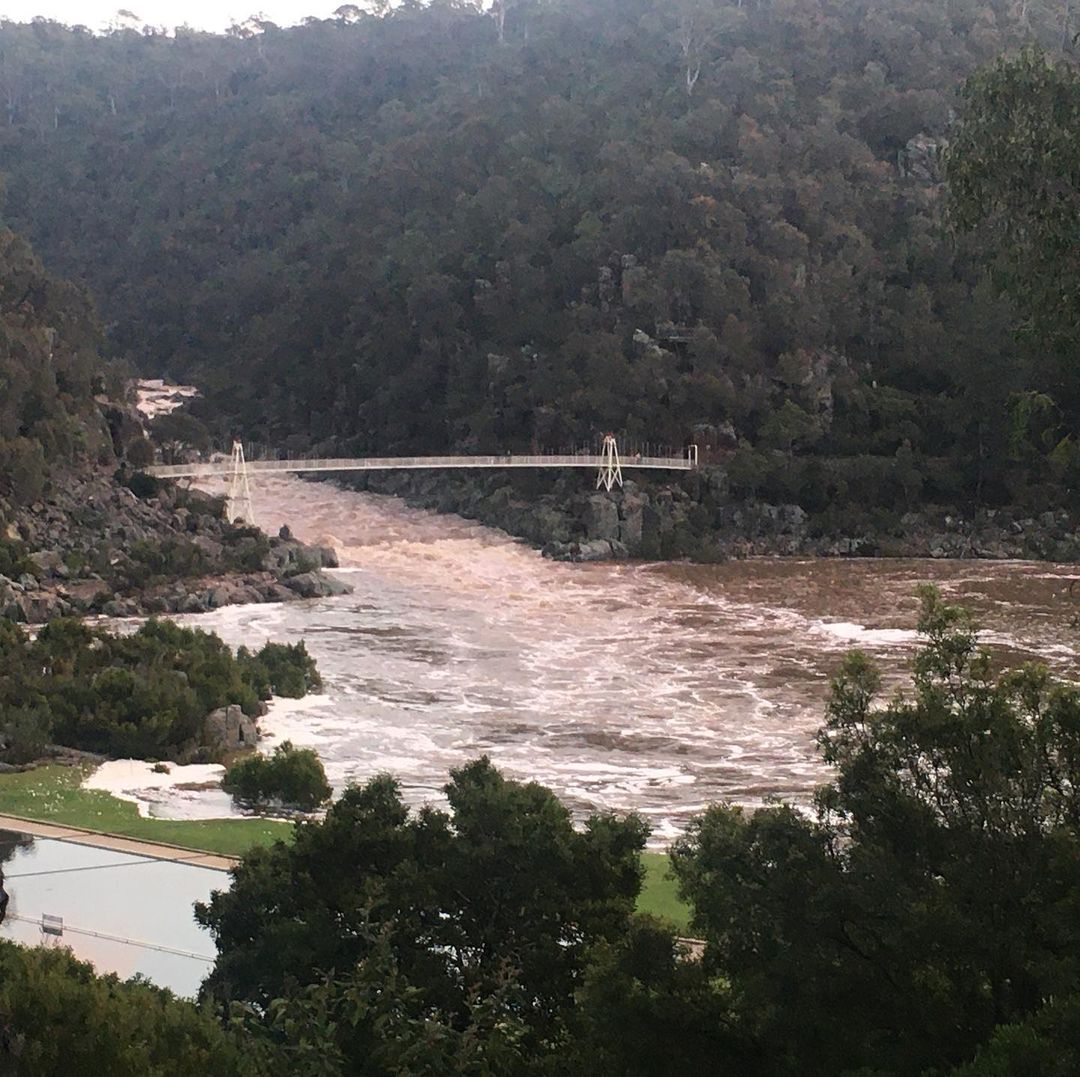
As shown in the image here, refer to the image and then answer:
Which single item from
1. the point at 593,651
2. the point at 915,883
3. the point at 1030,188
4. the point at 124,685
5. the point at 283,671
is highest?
the point at 1030,188

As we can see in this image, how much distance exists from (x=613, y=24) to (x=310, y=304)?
1068 inches

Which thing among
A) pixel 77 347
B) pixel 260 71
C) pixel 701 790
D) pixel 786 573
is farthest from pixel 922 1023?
pixel 260 71

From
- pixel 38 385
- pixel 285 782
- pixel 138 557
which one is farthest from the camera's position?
pixel 38 385

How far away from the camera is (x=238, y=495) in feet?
153

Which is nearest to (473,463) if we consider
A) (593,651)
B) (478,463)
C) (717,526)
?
(478,463)

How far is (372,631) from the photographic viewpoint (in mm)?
31547

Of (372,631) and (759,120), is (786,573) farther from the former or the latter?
Result: (759,120)

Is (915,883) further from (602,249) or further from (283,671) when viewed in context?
(602,249)

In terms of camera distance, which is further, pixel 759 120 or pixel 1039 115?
pixel 759 120

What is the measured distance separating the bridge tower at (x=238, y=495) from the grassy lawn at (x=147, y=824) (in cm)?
2430

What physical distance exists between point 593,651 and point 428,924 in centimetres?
2089

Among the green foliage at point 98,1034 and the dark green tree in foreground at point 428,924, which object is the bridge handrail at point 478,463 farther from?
the green foliage at point 98,1034

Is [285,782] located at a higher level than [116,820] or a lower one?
lower

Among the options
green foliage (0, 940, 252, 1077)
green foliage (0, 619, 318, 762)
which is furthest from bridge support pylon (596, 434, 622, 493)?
green foliage (0, 940, 252, 1077)
